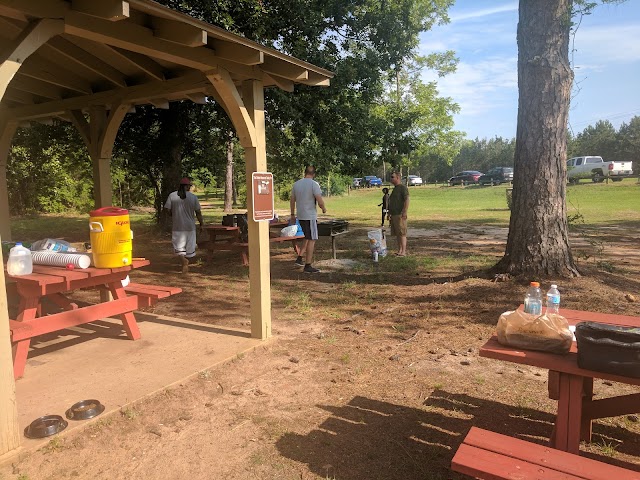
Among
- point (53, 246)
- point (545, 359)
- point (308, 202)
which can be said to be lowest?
point (545, 359)

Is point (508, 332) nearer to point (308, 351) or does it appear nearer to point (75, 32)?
point (308, 351)

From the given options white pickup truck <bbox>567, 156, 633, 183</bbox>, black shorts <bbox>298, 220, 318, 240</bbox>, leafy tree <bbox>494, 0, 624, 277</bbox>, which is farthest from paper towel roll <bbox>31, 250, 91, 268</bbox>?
white pickup truck <bbox>567, 156, 633, 183</bbox>

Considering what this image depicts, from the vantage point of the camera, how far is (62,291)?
13.9 feet

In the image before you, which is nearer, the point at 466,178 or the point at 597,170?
the point at 597,170

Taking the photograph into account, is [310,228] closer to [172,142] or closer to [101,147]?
[101,147]

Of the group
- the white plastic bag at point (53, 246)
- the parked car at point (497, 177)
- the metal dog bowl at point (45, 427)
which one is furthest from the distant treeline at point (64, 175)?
the parked car at point (497, 177)

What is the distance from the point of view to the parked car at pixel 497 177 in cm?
4238

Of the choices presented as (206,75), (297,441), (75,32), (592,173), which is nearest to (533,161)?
(206,75)

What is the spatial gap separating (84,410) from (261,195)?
2.41 metres

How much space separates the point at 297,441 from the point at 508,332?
1549 mm

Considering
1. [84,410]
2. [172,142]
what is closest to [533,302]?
[84,410]

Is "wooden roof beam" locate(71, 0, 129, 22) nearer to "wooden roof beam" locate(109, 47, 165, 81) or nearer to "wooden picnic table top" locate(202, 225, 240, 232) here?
"wooden roof beam" locate(109, 47, 165, 81)

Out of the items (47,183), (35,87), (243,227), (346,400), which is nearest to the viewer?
(346,400)

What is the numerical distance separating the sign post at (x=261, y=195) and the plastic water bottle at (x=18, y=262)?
6.81 feet
